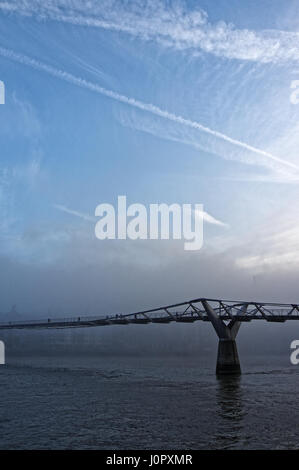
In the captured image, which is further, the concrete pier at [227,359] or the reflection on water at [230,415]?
the concrete pier at [227,359]

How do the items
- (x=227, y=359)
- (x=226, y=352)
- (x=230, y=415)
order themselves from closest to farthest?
1. (x=230, y=415)
2. (x=227, y=359)
3. (x=226, y=352)

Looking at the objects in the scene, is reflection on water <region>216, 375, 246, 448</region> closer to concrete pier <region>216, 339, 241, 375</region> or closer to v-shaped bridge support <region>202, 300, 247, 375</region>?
concrete pier <region>216, 339, 241, 375</region>

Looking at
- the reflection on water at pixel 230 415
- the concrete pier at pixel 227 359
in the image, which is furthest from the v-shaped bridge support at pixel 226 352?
the reflection on water at pixel 230 415

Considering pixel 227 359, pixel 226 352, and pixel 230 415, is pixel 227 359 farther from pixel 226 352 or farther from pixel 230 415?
pixel 230 415

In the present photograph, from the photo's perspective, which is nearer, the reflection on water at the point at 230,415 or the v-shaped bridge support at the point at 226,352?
the reflection on water at the point at 230,415

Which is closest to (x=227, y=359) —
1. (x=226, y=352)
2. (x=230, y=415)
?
(x=226, y=352)

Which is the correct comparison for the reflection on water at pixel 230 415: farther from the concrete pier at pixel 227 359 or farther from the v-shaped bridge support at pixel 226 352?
the v-shaped bridge support at pixel 226 352

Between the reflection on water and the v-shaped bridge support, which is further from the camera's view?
the v-shaped bridge support

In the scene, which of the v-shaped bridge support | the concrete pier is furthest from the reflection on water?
the v-shaped bridge support
